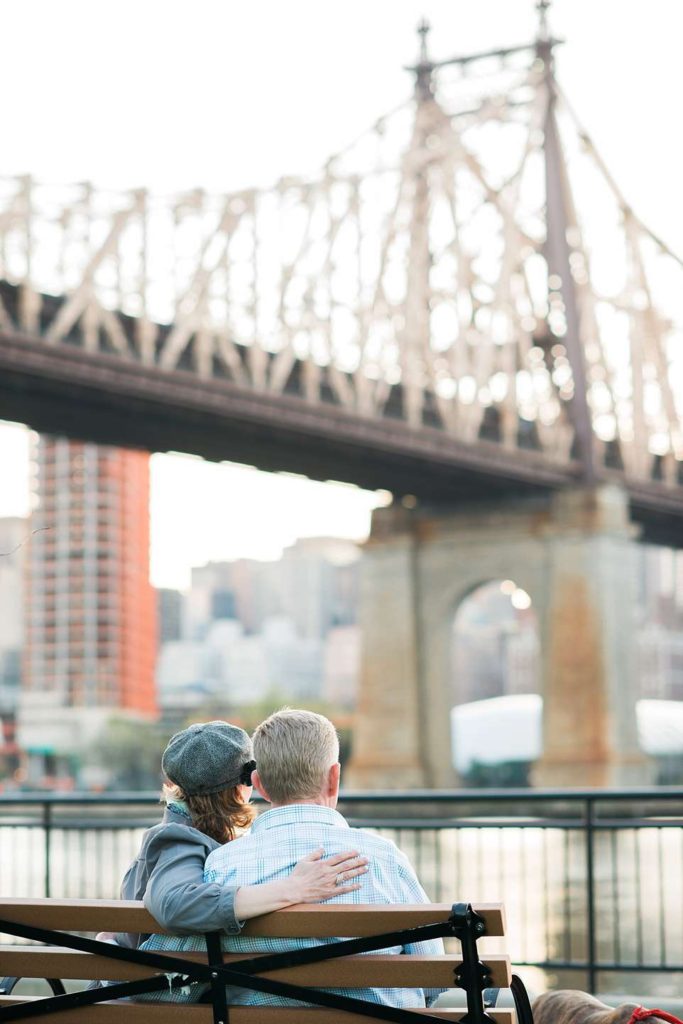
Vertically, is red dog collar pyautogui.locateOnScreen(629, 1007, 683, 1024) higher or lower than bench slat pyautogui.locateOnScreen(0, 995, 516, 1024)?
higher

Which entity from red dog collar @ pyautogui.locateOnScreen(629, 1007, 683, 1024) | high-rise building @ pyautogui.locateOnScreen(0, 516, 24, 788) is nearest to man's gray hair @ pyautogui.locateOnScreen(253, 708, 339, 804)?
red dog collar @ pyautogui.locateOnScreen(629, 1007, 683, 1024)

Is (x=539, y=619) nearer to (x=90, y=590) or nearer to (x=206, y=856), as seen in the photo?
(x=206, y=856)

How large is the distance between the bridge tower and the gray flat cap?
32.5 metres

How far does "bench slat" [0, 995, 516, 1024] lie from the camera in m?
3.16

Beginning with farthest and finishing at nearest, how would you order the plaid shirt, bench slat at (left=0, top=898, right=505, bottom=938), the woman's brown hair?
the woman's brown hair → the plaid shirt → bench slat at (left=0, top=898, right=505, bottom=938)

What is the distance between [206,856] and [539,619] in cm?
3466

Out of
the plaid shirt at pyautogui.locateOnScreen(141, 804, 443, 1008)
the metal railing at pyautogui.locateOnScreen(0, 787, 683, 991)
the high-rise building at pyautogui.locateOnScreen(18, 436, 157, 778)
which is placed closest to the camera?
the plaid shirt at pyautogui.locateOnScreen(141, 804, 443, 1008)

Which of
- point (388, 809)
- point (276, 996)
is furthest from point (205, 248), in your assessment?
point (276, 996)

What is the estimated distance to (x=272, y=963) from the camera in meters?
3.15

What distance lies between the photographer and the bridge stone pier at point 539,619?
36031mm

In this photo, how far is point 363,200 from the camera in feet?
139

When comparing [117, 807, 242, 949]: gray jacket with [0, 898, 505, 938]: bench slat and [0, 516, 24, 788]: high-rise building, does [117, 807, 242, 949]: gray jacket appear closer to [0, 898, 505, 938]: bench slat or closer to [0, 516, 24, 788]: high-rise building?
[0, 898, 505, 938]: bench slat

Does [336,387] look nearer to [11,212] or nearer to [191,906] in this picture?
[11,212]

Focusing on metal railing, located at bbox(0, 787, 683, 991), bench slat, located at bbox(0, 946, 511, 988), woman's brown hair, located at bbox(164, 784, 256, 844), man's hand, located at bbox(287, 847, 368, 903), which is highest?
woman's brown hair, located at bbox(164, 784, 256, 844)
